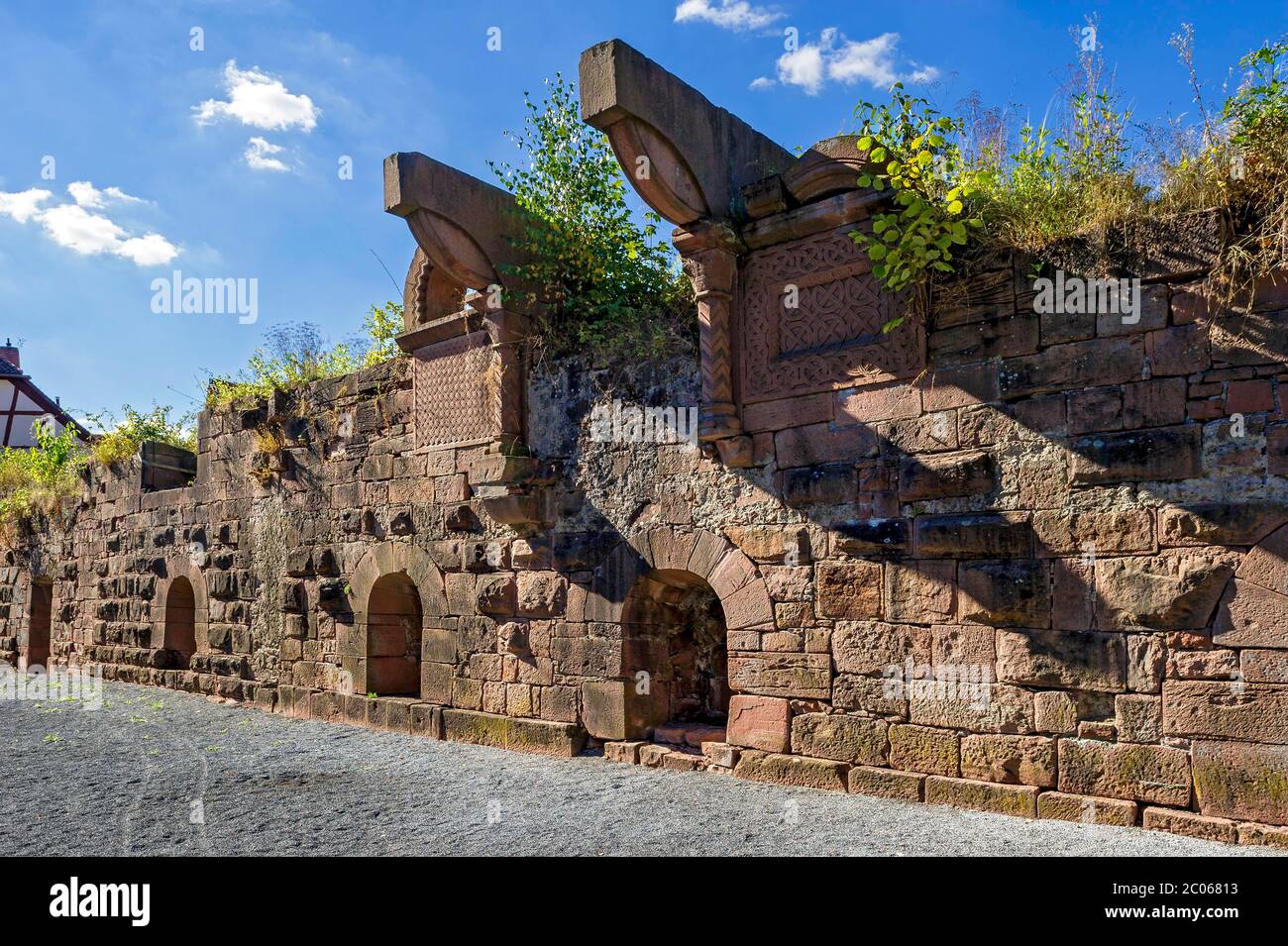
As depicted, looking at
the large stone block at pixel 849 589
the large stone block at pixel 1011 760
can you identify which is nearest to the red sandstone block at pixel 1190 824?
the large stone block at pixel 1011 760

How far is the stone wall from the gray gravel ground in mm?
325

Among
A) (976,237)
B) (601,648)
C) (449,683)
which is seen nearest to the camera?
(976,237)

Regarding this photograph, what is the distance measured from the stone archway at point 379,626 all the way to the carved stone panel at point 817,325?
374 centimetres

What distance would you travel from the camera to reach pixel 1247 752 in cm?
425

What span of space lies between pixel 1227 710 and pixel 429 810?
386cm

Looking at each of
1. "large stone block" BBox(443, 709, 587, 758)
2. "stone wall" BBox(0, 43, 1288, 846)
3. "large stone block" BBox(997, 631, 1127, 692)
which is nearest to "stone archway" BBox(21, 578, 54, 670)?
"stone wall" BBox(0, 43, 1288, 846)

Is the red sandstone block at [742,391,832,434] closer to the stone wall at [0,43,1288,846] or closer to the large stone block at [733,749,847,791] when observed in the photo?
the stone wall at [0,43,1288,846]

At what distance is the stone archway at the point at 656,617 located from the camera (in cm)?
626

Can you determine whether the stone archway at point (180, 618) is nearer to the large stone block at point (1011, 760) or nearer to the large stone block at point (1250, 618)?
the large stone block at point (1011, 760)

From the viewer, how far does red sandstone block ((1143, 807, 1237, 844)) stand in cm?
425
